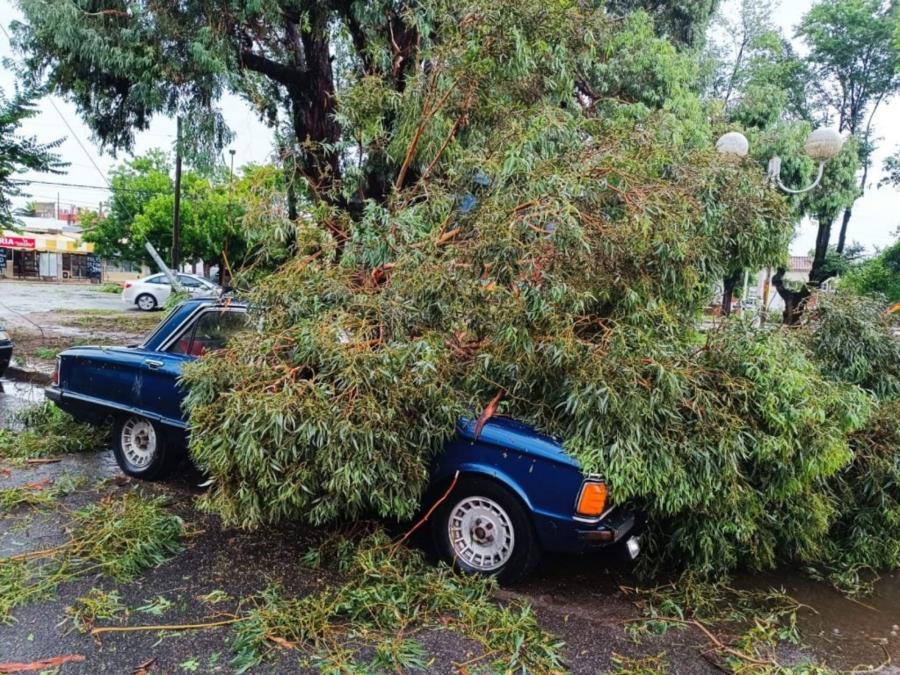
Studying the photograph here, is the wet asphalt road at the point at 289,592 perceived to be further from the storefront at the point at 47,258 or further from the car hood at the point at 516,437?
the storefront at the point at 47,258

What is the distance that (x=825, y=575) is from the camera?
4113 mm

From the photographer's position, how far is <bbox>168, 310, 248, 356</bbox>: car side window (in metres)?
4.98

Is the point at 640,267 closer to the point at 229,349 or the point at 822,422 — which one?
the point at 822,422

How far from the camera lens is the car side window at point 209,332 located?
498 centimetres

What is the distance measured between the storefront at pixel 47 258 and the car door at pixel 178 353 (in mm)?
42624

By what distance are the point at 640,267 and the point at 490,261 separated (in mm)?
987

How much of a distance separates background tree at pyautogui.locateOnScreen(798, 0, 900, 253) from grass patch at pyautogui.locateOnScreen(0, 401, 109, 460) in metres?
23.7

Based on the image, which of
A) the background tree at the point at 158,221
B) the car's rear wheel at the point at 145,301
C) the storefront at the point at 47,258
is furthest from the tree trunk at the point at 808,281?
the storefront at the point at 47,258

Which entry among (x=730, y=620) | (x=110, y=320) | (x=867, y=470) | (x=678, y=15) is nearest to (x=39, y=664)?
(x=730, y=620)

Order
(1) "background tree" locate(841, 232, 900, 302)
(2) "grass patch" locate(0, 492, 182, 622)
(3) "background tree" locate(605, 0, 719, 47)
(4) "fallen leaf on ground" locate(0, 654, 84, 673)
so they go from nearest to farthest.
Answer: (4) "fallen leaf on ground" locate(0, 654, 84, 673)
(2) "grass patch" locate(0, 492, 182, 622)
(3) "background tree" locate(605, 0, 719, 47)
(1) "background tree" locate(841, 232, 900, 302)

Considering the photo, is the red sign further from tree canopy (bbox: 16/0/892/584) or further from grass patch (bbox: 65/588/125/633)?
grass patch (bbox: 65/588/125/633)

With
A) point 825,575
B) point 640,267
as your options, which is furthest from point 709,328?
point 825,575

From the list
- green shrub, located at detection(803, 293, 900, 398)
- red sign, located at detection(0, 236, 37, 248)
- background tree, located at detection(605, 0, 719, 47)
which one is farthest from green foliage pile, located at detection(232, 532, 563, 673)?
red sign, located at detection(0, 236, 37, 248)

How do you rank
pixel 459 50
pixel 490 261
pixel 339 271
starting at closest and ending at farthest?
1. pixel 490 261
2. pixel 339 271
3. pixel 459 50
